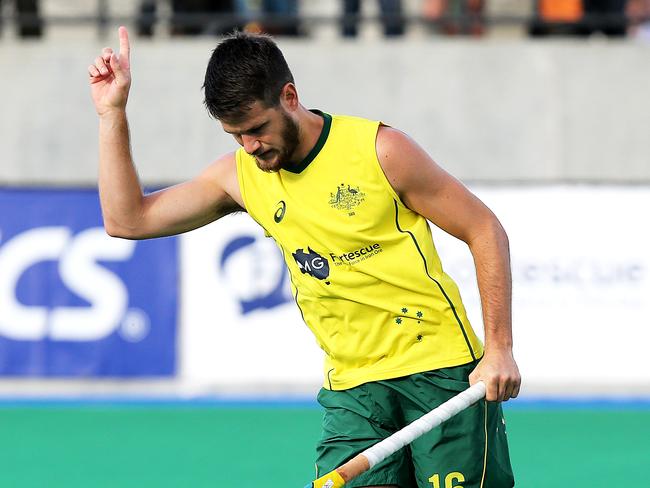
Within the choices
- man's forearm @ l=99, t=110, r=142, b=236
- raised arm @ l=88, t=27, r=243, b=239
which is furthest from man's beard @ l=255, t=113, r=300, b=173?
man's forearm @ l=99, t=110, r=142, b=236

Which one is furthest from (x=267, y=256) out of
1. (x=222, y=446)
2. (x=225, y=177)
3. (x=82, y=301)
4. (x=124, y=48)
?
(x=124, y=48)

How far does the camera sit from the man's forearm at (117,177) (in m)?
4.27

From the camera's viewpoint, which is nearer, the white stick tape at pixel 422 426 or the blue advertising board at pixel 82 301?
the white stick tape at pixel 422 426

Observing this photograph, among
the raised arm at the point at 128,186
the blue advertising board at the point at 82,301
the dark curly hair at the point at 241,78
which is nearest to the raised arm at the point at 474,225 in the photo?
the dark curly hair at the point at 241,78

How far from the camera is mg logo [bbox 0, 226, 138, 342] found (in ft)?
34.0

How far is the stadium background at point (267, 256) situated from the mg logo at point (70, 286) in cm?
2

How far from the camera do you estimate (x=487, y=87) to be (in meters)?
11.3

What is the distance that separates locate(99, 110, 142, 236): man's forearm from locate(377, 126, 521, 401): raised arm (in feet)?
2.76

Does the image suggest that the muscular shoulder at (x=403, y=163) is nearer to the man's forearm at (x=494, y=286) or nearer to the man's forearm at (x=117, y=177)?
the man's forearm at (x=494, y=286)

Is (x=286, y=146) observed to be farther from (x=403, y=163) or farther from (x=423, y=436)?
(x=423, y=436)

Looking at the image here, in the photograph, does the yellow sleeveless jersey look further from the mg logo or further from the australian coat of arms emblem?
the mg logo

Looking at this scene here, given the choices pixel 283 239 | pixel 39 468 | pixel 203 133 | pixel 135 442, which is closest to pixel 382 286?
pixel 283 239

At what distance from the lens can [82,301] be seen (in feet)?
34.1

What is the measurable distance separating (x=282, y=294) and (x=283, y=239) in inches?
237
